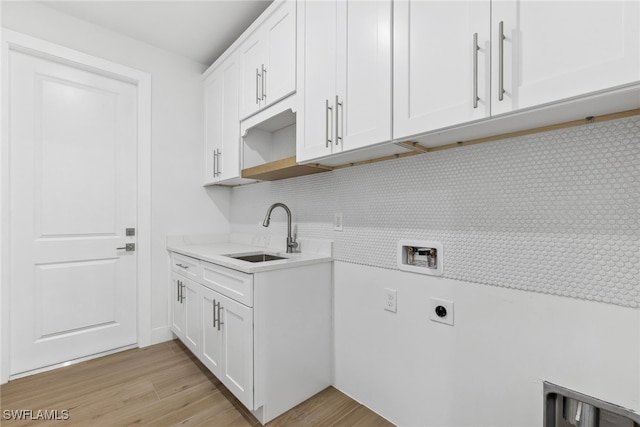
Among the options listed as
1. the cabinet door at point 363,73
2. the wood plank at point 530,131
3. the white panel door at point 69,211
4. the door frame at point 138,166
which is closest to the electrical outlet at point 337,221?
the cabinet door at point 363,73

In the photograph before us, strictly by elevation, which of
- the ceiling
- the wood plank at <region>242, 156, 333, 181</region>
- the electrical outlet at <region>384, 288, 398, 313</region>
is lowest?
the electrical outlet at <region>384, 288, 398, 313</region>

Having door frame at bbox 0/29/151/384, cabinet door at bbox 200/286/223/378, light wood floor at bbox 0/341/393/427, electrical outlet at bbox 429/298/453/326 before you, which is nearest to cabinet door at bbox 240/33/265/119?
door frame at bbox 0/29/151/384

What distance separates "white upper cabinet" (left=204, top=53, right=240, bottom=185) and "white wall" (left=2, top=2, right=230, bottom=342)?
0.48 ft

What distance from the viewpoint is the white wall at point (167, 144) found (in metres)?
2.26

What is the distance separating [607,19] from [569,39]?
75 millimetres

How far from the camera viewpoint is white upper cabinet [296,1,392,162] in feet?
3.96

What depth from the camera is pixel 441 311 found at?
131cm

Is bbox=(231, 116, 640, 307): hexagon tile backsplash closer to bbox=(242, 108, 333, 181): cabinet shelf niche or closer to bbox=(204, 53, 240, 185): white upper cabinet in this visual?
bbox=(242, 108, 333, 181): cabinet shelf niche

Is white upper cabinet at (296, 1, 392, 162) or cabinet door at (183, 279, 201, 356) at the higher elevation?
white upper cabinet at (296, 1, 392, 162)

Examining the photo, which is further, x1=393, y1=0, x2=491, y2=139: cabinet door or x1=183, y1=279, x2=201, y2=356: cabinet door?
x1=183, y1=279, x2=201, y2=356: cabinet door

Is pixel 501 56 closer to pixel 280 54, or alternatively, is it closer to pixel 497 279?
pixel 497 279

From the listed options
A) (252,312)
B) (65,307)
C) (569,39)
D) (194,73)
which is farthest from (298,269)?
(194,73)

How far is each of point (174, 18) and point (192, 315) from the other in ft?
7.09

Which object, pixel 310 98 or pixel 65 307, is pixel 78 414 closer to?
pixel 65 307
